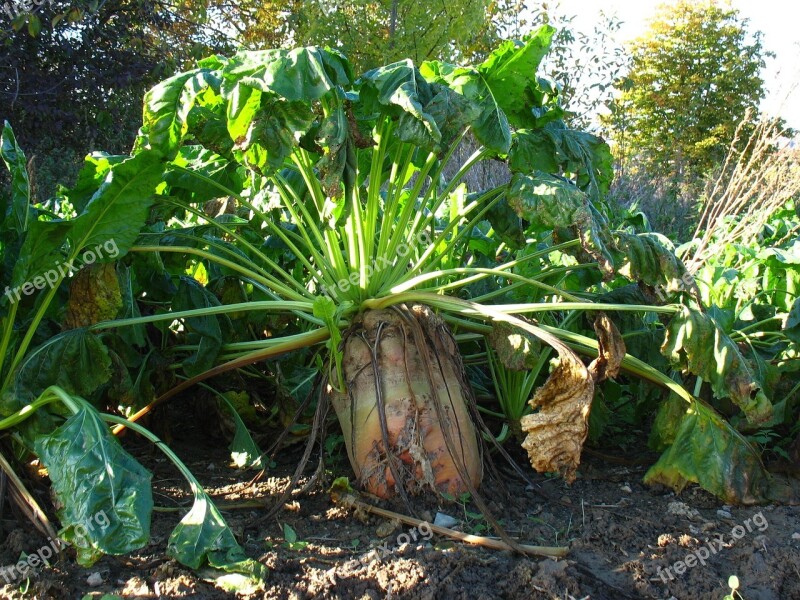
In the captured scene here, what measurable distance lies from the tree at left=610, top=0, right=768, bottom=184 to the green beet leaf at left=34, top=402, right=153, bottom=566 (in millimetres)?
17500

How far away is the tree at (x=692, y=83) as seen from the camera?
1855 centimetres

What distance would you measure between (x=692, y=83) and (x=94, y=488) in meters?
20.3

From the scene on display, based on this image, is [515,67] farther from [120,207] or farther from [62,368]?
[62,368]

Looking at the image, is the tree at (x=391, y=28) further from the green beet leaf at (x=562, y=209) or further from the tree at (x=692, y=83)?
the tree at (x=692, y=83)

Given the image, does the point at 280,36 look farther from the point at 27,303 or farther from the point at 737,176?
the point at 27,303

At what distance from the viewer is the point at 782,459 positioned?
3168 mm

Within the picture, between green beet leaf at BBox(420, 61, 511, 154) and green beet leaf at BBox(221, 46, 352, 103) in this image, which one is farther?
green beet leaf at BBox(420, 61, 511, 154)

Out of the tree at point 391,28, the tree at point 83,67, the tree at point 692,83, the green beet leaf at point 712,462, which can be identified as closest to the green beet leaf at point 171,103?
the green beet leaf at point 712,462

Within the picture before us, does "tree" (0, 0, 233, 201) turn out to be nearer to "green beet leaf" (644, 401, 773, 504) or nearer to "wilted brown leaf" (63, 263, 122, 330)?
"wilted brown leaf" (63, 263, 122, 330)

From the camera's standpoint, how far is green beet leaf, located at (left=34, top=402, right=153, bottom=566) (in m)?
1.93

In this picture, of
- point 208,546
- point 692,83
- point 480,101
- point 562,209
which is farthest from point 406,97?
point 692,83

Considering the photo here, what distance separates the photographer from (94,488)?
6.65 feet

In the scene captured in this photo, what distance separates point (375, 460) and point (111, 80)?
19.4 ft

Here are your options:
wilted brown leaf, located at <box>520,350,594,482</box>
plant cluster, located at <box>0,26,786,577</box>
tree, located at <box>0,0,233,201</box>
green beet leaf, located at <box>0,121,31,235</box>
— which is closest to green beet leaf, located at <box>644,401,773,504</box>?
plant cluster, located at <box>0,26,786,577</box>
